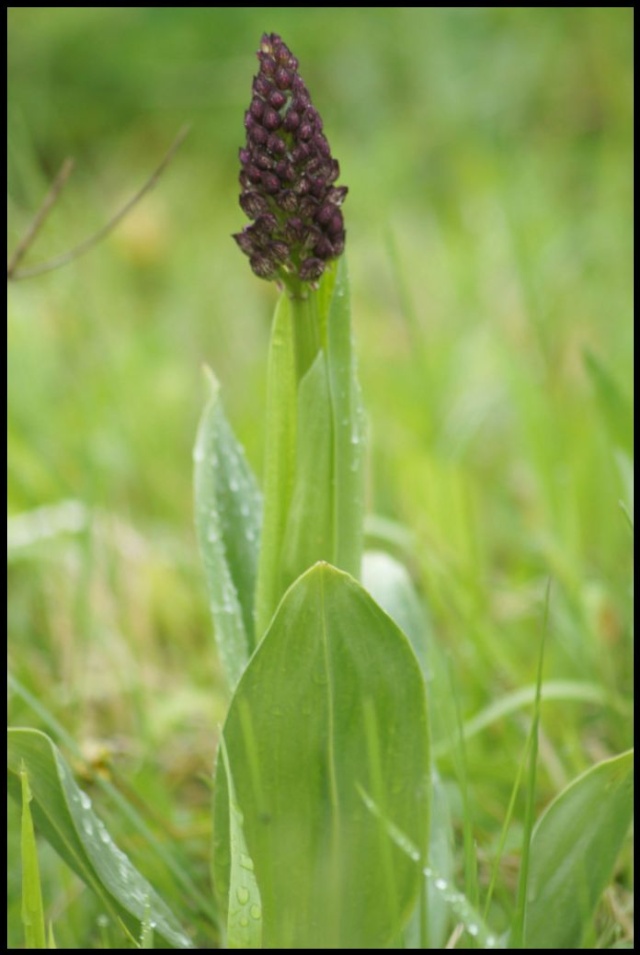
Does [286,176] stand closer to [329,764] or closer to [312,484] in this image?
[312,484]

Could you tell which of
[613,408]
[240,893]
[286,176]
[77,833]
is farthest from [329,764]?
[613,408]

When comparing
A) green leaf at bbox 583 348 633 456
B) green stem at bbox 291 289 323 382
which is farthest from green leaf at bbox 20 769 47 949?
green leaf at bbox 583 348 633 456

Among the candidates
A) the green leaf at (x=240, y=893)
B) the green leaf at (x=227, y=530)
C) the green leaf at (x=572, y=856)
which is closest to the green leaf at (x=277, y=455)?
the green leaf at (x=227, y=530)

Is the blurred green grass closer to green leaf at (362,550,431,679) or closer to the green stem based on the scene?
green leaf at (362,550,431,679)

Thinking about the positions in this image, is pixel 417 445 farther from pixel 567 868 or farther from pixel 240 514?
pixel 567 868

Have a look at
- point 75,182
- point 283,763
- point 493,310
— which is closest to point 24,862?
point 283,763

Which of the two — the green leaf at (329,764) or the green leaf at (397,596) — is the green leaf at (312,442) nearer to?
the green leaf at (329,764)
